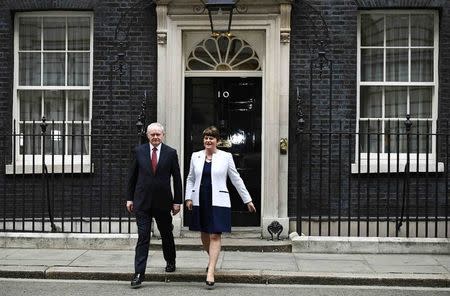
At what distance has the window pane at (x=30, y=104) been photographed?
11.2 m

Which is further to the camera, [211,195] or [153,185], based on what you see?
[153,185]

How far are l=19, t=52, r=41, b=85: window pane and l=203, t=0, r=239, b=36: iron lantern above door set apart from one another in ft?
→ 9.55

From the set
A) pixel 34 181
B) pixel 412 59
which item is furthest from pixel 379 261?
pixel 34 181

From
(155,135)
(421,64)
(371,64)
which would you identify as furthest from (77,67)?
(421,64)

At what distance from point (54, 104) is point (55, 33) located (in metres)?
1.13

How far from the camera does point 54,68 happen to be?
11.2m

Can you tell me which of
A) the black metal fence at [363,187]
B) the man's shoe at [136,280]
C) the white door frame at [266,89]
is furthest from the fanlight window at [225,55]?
the man's shoe at [136,280]

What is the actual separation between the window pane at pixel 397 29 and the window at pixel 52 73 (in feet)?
15.4

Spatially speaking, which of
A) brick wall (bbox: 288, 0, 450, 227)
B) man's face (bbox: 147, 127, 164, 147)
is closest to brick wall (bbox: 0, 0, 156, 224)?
brick wall (bbox: 288, 0, 450, 227)

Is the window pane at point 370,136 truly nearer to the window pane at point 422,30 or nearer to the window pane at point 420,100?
the window pane at point 420,100

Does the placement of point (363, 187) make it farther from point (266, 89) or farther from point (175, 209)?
point (175, 209)

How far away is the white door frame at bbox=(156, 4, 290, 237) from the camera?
34.4 ft

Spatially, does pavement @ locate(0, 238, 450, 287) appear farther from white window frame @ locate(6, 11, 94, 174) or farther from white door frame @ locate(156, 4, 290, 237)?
white window frame @ locate(6, 11, 94, 174)

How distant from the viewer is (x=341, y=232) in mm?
10562
